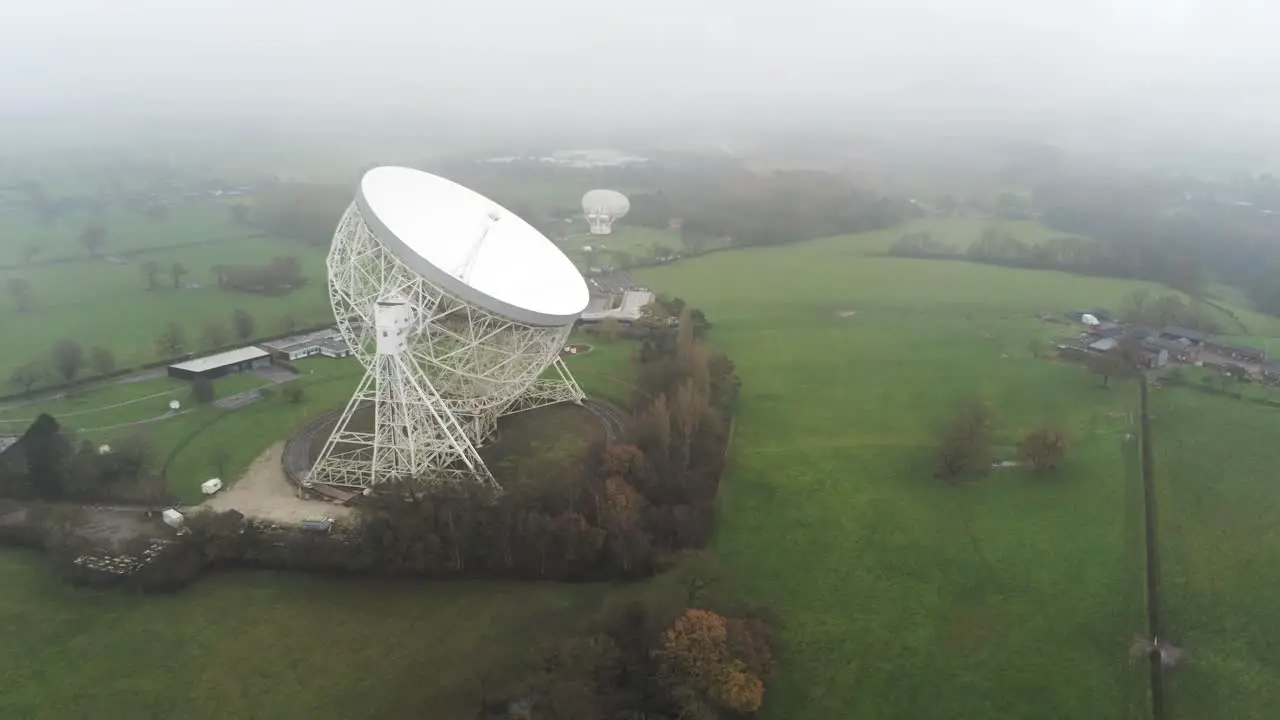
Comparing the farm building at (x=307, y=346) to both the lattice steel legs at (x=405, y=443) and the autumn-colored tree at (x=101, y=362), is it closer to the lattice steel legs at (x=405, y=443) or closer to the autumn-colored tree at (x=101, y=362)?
the autumn-colored tree at (x=101, y=362)

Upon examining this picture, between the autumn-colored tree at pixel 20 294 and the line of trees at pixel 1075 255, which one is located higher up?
the autumn-colored tree at pixel 20 294

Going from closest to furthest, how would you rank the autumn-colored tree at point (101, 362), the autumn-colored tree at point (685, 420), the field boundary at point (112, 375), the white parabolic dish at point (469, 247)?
1. the white parabolic dish at point (469, 247)
2. the autumn-colored tree at point (685, 420)
3. the field boundary at point (112, 375)
4. the autumn-colored tree at point (101, 362)

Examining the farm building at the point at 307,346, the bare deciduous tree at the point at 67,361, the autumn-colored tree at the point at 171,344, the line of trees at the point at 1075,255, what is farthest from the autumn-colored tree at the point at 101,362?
the line of trees at the point at 1075,255

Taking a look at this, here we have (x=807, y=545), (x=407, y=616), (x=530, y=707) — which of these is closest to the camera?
(x=530, y=707)

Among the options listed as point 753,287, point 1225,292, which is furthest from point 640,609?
point 1225,292

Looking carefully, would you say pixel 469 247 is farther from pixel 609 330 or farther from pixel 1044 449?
pixel 1044 449

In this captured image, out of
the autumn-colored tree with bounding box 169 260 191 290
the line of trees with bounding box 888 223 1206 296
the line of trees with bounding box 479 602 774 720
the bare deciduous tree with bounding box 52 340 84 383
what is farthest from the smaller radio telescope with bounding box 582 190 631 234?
the line of trees with bounding box 479 602 774 720

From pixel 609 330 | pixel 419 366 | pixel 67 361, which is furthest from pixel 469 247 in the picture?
pixel 67 361

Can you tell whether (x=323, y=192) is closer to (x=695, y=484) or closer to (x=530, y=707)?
(x=695, y=484)
